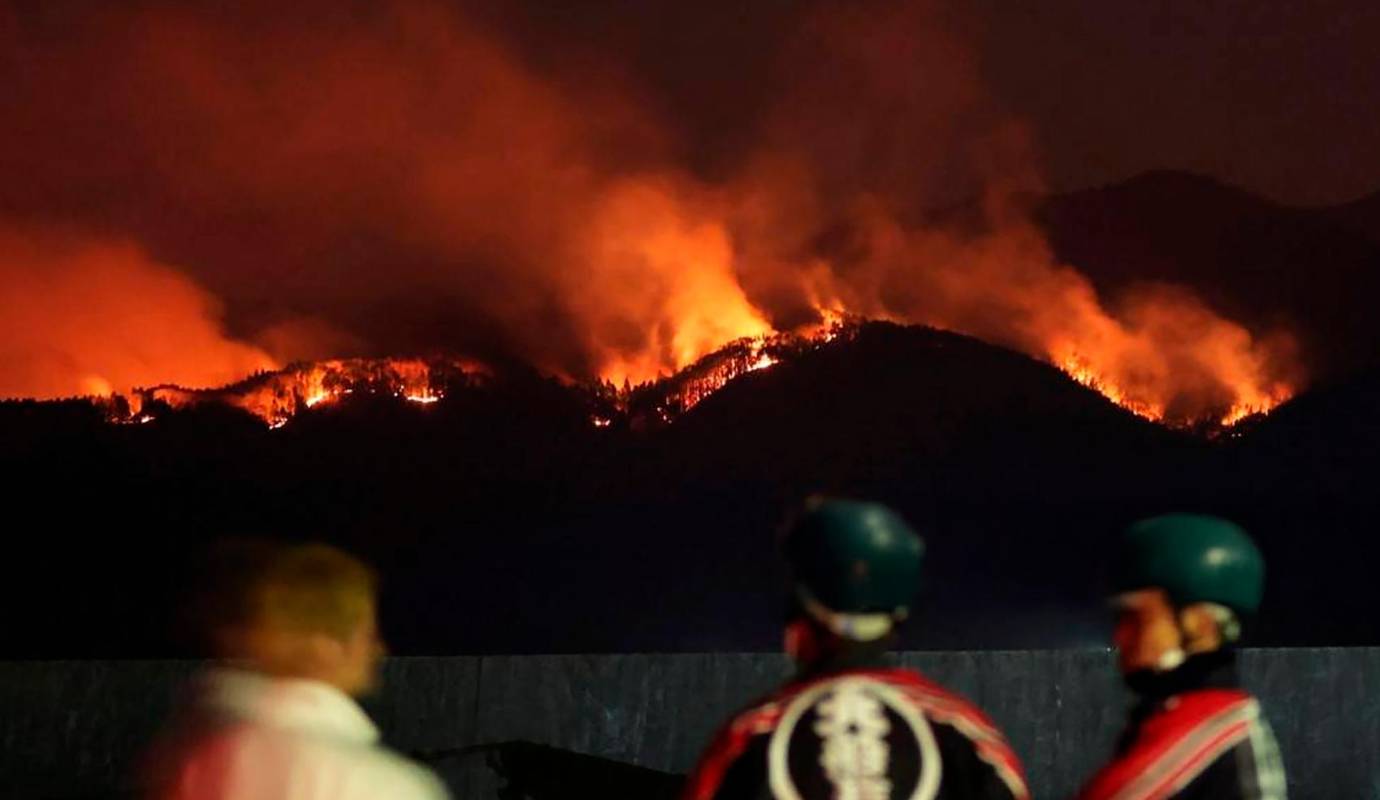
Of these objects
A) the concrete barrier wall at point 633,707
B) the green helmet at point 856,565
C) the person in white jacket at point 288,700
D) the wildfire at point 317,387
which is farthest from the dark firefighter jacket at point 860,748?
the wildfire at point 317,387

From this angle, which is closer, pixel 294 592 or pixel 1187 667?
pixel 294 592

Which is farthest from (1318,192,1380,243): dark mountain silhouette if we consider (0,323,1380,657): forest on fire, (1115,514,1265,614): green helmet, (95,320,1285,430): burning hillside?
(1115,514,1265,614): green helmet

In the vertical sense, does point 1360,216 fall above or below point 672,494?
above

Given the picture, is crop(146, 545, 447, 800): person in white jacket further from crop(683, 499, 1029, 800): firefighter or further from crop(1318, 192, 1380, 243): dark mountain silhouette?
crop(1318, 192, 1380, 243): dark mountain silhouette

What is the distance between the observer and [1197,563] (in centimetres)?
310

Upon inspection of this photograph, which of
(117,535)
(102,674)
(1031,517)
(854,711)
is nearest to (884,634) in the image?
(854,711)

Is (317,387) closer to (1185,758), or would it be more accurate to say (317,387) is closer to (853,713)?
(853,713)

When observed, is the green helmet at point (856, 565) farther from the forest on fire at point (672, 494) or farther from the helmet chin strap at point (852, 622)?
the forest on fire at point (672, 494)

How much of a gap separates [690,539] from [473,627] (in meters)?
2.40

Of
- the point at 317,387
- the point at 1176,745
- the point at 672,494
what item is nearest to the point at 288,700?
the point at 1176,745

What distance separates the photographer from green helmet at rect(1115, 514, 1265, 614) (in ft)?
10.2

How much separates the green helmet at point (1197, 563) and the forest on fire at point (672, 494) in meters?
11.6

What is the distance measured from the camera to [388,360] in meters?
17.3

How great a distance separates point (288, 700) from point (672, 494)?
46.9 feet
